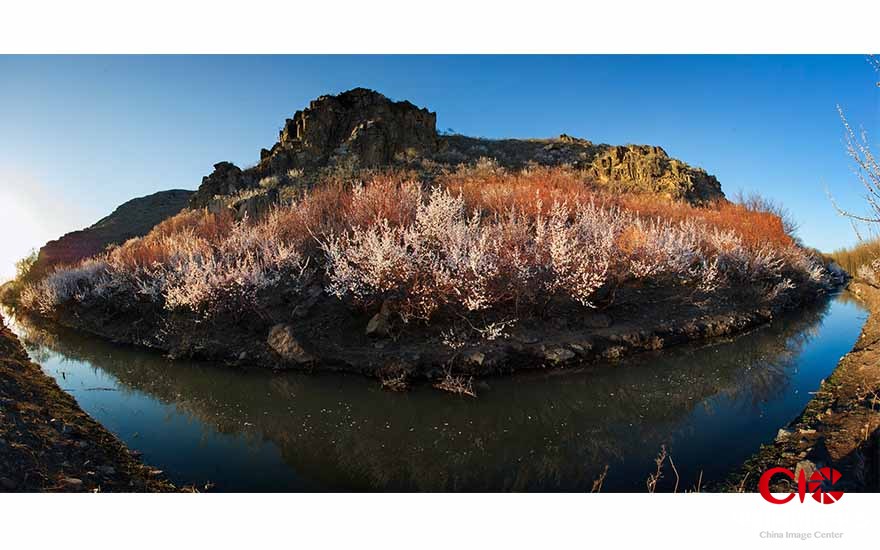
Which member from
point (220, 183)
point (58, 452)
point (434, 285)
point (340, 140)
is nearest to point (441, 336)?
point (434, 285)

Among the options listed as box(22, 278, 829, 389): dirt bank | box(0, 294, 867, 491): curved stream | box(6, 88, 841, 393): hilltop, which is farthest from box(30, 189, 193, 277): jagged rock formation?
box(0, 294, 867, 491): curved stream

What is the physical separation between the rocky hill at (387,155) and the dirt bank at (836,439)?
19.5 m

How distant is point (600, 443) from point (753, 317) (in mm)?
9528

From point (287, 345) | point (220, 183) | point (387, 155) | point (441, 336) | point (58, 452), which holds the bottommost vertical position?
point (58, 452)

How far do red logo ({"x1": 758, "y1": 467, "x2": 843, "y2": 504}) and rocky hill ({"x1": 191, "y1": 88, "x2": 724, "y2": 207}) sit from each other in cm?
2127

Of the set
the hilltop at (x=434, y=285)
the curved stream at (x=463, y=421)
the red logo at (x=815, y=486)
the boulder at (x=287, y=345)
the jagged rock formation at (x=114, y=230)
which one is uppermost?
the jagged rock formation at (x=114, y=230)

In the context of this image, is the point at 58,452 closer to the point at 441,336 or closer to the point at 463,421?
the point at 463,421

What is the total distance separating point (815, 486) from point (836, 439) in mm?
1592

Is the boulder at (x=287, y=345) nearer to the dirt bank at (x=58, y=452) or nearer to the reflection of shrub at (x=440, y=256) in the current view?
the reflection of shrub at (x=440, y=256)

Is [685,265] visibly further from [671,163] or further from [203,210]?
[203,210]

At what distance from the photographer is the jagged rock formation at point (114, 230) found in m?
25.5

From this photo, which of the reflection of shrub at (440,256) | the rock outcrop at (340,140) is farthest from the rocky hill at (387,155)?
the reflection of shrub at (440,256)

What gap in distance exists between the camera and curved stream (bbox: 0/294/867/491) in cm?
569

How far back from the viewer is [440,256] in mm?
11320
